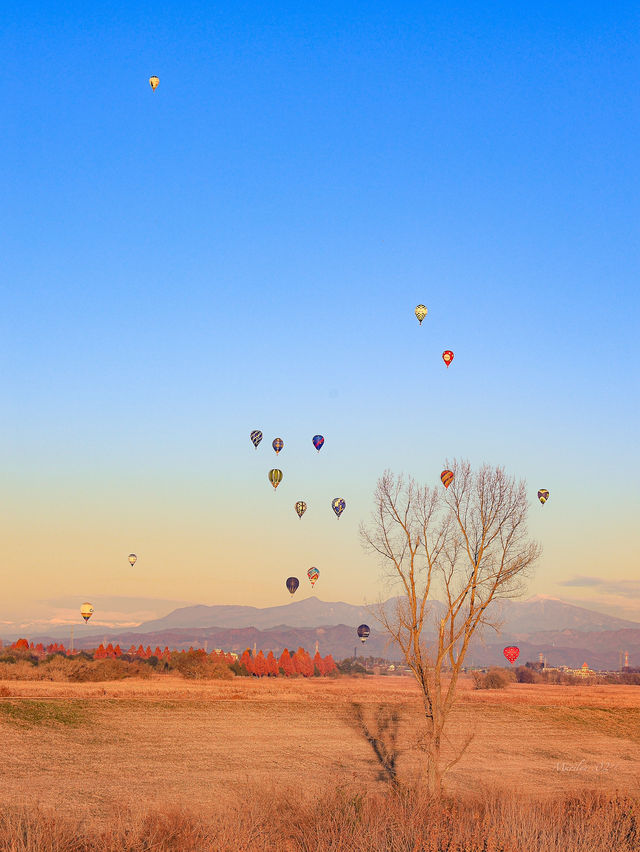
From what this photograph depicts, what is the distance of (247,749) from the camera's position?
3291 cm

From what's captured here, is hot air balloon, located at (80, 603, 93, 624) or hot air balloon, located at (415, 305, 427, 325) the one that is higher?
hot air balloon, located at (415, 305, 427, 325)

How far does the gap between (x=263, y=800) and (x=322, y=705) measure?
2989cm

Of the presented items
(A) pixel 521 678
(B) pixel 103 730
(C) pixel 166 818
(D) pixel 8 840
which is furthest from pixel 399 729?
(A) pixel 521 678

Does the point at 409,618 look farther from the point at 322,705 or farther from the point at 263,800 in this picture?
the point at 322,705

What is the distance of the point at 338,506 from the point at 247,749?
29.3m

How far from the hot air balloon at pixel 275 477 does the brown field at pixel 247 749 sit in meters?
14.9

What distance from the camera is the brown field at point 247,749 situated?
905 inches

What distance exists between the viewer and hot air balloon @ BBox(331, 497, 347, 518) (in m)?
60.6

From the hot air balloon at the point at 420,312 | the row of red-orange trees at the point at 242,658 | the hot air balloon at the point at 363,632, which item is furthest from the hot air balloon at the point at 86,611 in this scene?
the hot air balloon at the point at 420,312

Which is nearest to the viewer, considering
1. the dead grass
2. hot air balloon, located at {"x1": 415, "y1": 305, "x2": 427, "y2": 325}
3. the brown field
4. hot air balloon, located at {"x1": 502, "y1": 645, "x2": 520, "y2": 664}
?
the dead grass

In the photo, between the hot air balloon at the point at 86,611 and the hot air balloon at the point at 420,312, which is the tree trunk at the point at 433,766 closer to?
the hot air balloon at the point at 420,312

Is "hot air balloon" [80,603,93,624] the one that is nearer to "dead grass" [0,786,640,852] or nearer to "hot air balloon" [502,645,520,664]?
"hot air balloon" [502,645,520,664]

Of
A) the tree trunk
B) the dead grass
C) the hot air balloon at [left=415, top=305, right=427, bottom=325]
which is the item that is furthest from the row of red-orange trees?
the dead grass

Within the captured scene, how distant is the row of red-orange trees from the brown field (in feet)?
97.8
